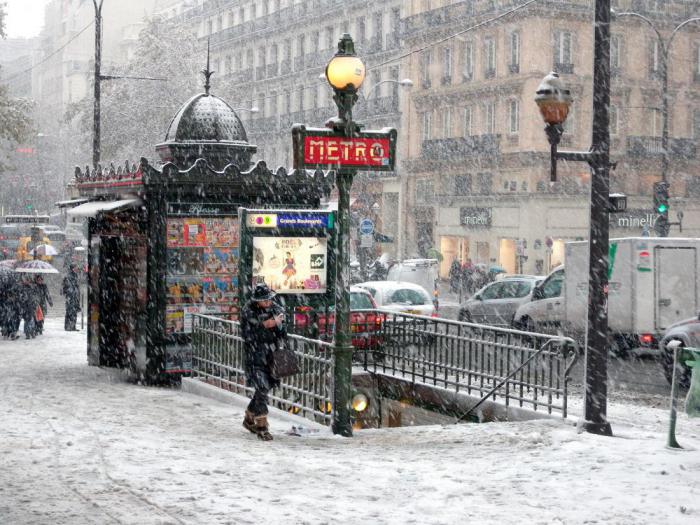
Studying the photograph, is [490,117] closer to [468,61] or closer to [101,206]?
[468,61]

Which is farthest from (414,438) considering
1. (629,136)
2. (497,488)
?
(629,136)

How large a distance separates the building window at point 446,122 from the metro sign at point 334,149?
Answer: 4845 cm

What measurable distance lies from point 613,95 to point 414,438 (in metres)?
46.2

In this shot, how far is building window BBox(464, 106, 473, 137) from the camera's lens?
2280 inches

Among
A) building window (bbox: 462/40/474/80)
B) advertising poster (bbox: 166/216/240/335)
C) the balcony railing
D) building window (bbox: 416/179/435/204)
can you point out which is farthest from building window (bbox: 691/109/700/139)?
advertising poster (bbox: 166/216/240/335)

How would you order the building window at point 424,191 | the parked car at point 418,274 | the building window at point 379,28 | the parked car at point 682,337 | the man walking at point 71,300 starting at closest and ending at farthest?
1. the parked car at point 682,337
2. the man walking at point 71,300
3. the parked car at point 418,274
4. the building window at point 424,191
5. the building window at point 379,28

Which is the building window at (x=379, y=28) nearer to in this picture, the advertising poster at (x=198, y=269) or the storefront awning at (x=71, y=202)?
the storefront awning at (x=71, y=202)

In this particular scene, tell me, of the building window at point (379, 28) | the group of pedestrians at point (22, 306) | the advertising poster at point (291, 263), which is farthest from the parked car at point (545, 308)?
the building window at point (379, 28)

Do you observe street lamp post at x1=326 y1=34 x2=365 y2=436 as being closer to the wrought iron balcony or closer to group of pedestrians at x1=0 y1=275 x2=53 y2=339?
group of pedestrians at x1=0 y1=275 x2=53 y2=339

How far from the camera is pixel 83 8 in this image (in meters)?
117

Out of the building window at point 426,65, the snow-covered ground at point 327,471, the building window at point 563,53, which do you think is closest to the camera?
the snow-covered ground at point 327,471

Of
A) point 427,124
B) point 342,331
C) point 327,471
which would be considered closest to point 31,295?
point 342,331

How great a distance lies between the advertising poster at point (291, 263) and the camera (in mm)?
15617

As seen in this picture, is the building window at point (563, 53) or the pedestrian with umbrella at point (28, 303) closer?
the pedestrian with umbrella at point (28, 303)
